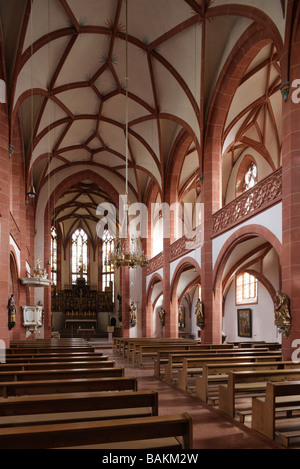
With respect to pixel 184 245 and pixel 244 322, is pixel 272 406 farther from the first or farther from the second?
pixel 244 322

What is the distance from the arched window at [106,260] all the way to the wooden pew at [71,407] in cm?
3318

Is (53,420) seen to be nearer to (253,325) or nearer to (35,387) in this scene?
(35,387)

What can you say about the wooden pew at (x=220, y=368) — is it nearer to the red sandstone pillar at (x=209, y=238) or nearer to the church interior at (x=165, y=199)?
the church interior at (x=165, y=199)

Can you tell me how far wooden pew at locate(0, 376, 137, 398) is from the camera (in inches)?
188

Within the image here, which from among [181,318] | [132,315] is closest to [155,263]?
[132,315]

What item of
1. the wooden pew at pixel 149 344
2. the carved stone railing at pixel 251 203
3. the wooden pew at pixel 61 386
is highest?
the carved stone railing at pixel 251 203

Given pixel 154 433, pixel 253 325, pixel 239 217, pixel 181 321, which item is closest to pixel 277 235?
pixel 239 217

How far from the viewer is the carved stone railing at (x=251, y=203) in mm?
10352

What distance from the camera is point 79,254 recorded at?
39375 mm

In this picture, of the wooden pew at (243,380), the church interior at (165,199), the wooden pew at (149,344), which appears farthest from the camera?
the wooden pew at (149,344)

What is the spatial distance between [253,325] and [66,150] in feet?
46.3

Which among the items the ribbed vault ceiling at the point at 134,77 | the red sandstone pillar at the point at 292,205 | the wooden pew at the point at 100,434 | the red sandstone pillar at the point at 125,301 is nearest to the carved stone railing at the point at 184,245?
the ribbed vault ceiling at the point at 134,77

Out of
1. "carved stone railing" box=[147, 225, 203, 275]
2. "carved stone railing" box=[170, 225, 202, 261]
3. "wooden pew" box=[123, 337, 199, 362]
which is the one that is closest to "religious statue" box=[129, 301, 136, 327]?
"carved stone railing" box=[147, 225, 203, 275]

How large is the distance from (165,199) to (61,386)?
16173 millimetres
